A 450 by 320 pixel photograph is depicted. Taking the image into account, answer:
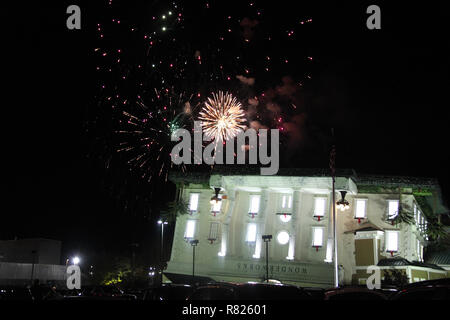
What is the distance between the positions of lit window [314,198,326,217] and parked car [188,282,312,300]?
29.9 metres

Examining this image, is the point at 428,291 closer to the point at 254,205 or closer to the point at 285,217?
the point at 285,217

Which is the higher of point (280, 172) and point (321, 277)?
point (280, 172)

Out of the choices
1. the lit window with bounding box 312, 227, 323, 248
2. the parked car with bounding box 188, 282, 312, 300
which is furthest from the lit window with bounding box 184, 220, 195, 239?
the parked car with bounding box 188, 282, 312, 300

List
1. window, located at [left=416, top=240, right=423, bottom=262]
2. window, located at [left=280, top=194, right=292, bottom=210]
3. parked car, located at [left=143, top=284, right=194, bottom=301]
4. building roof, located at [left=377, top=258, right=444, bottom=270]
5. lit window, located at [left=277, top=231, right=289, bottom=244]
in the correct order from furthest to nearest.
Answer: window, located at [left=280, top=194, right=292, bottom=210] → lit window, located at [left=277, top=231, right=289, bottom=244] → window, located at [left=416, top=240, right=423, bottom=262] → building roof, located at [left=377, top=258, right=444, bottom=270] → parked car, located at [left=143, top=284, right=194, bottom=301]

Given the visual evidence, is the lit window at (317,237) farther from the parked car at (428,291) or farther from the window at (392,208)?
the parked car at (428,291)

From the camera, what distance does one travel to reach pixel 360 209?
41.1 meters

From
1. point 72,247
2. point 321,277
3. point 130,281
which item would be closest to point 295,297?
point 321,277

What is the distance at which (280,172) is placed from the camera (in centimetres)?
4200

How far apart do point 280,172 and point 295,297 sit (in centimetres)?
3028

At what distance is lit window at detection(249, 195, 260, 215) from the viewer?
43406mm

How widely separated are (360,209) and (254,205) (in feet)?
30.4

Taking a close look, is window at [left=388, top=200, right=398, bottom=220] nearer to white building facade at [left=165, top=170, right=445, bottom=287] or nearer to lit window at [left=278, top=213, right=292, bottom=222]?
white building facade at [left=165, top=170, right=445, bottom=287]

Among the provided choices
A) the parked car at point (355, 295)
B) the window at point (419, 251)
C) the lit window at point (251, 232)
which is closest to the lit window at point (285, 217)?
the lit window at point (251, 232)
